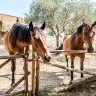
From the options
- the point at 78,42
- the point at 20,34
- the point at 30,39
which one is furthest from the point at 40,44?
the point at 78,42

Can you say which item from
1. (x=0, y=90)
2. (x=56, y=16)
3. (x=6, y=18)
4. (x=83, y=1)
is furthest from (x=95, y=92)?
(x=6, y=18)

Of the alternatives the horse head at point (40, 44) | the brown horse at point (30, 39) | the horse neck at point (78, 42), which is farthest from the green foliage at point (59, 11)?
the horse head at point (40, 44)

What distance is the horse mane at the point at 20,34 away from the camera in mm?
3999

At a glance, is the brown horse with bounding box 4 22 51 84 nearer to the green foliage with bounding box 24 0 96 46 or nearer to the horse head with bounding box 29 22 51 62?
the horse head with bounding box 29 22 51 62

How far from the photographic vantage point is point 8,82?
17.8ft

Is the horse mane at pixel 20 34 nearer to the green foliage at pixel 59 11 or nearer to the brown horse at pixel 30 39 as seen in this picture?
the brown horse at pixel 30 39

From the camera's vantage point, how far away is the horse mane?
4.00 meters

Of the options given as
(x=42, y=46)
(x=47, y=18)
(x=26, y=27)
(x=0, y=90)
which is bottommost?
(x=0, y=90)

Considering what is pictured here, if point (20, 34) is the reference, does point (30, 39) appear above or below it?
below

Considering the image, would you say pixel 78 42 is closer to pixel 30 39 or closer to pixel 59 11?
pixel 30 39

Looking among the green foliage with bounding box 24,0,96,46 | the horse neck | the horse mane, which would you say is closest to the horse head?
the horse mane

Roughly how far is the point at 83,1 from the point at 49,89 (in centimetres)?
1419

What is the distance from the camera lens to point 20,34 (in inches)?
167

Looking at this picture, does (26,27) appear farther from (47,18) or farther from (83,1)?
(83,1)
